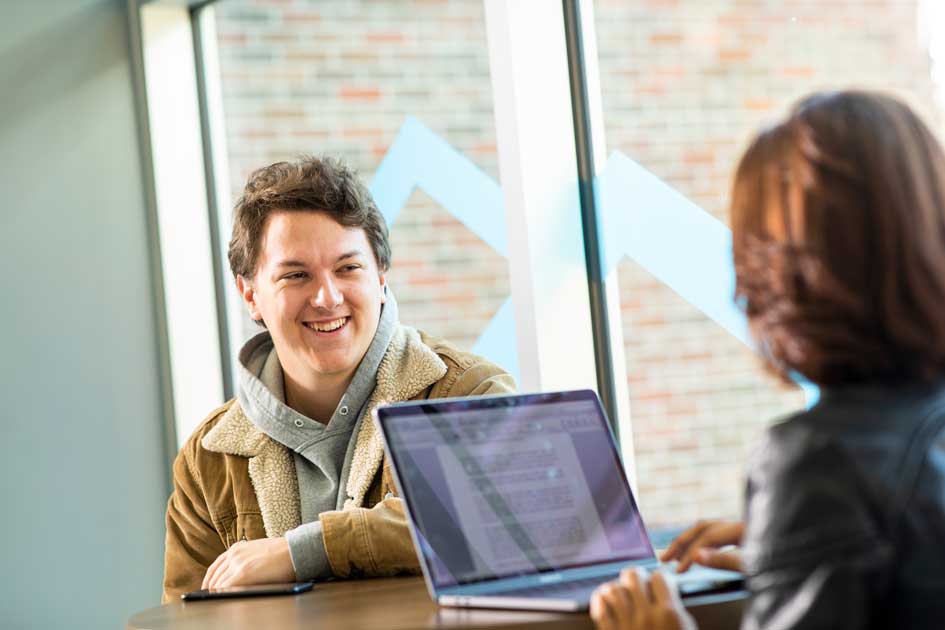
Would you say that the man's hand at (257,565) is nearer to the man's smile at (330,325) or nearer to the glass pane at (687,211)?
the man's smile at (330,325)

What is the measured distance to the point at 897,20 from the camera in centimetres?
232

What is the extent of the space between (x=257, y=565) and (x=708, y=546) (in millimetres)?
Result: 761

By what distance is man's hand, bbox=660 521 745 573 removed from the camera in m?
1.46

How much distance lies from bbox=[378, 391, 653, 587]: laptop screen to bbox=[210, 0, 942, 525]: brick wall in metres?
0.30

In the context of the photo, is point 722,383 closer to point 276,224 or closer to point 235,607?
point 276,224

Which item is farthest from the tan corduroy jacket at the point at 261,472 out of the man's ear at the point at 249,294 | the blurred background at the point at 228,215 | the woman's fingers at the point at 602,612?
the woman's fingers at the point at 602,612

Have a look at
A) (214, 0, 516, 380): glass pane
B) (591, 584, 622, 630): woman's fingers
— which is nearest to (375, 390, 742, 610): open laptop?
(591, 584, 622, 630): woman's fingers

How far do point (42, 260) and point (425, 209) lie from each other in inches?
47.6

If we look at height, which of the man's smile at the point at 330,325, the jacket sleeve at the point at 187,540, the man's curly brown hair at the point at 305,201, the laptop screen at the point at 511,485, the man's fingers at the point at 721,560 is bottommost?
the jacket sleeve at the point at 187,540

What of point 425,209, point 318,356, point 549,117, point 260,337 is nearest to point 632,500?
point 318,356

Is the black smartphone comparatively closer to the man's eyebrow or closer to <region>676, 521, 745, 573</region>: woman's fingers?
<region>676, 521, 745, 573</region>: woman's fingers

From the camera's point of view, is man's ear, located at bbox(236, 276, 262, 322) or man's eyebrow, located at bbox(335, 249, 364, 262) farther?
man's ear, located at bbox(236, 276, 262, 322)

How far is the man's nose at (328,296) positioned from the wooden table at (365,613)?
2.05 ft

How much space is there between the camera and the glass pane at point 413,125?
326cm
